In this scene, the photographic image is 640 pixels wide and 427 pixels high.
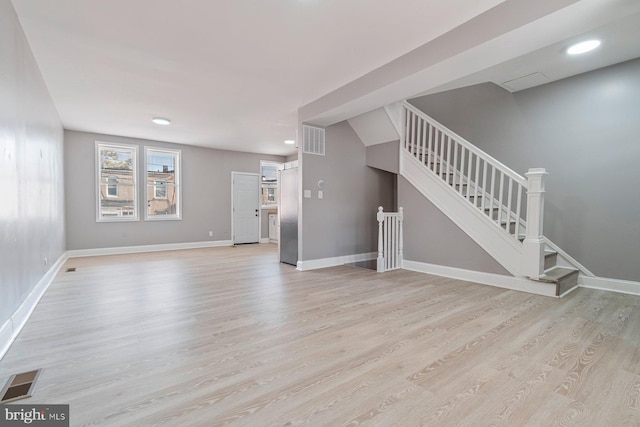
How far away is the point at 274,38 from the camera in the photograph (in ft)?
A: 9.02

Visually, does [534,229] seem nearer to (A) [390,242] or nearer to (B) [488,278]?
(B) [488,278]

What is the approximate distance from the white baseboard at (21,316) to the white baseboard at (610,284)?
19.2 feet

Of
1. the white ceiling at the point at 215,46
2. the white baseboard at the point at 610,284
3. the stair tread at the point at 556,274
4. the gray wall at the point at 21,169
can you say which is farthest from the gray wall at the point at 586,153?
the gray wall at the point at 21,169

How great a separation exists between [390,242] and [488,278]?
4.79ft

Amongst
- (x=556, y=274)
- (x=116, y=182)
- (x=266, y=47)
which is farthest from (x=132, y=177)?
(x=556, y=274)

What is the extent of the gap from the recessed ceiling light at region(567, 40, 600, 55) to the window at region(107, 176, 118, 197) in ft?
26.6

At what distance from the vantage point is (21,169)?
252 cm

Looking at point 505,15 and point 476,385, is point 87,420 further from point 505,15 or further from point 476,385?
point 505,15

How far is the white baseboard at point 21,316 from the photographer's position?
2041mm

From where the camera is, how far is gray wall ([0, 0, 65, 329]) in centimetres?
209

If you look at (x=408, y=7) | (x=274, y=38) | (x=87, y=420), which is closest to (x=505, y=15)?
(x=408, y=7)

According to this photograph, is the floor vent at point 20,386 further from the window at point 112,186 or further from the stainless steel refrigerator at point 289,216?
the window at point 112,186

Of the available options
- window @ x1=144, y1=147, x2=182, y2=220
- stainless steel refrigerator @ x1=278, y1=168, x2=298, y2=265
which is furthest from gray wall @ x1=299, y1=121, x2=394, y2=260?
window @ x1=144, y1=147, x2=182, y2=220

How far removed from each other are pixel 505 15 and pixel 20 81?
13.4ft
